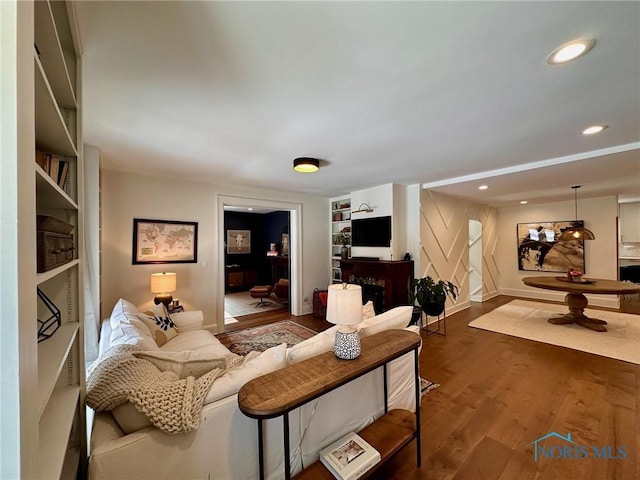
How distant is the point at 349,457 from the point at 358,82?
2155mm

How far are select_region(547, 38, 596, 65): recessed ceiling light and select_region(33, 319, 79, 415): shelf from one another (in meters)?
2.34

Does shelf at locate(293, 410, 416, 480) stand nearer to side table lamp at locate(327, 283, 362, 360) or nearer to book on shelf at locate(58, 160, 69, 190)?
side table lamp at locate(327, 283, 362, 360)

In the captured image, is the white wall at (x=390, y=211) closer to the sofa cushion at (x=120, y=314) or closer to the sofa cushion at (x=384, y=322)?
the sofa cushion at (x=384, y=322)

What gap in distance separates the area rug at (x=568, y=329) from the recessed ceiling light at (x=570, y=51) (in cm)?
364

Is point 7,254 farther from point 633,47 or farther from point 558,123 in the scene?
point 558,123

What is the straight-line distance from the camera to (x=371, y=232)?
4660 millimetres

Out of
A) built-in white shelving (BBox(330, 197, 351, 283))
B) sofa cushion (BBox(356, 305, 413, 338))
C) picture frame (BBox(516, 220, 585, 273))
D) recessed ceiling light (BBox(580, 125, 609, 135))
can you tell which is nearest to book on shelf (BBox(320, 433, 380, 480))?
sofa cushion (BBox(356, 305, 413, 338))

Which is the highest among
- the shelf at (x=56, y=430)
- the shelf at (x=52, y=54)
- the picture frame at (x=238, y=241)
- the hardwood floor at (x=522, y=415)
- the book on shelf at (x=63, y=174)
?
the shelf at (x=52, y=54)

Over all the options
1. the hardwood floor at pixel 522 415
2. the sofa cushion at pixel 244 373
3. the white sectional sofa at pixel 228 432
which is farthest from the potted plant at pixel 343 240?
the sofa cushion at pixel 244 373

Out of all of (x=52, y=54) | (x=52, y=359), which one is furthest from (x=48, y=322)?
(x=52, y=54)

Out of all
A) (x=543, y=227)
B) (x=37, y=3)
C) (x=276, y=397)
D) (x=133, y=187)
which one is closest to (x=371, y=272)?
(x=276, y=397)

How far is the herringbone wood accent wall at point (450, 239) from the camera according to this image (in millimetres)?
4598

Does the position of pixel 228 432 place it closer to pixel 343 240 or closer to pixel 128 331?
pixel 128 331

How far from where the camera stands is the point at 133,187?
357 centimetres
